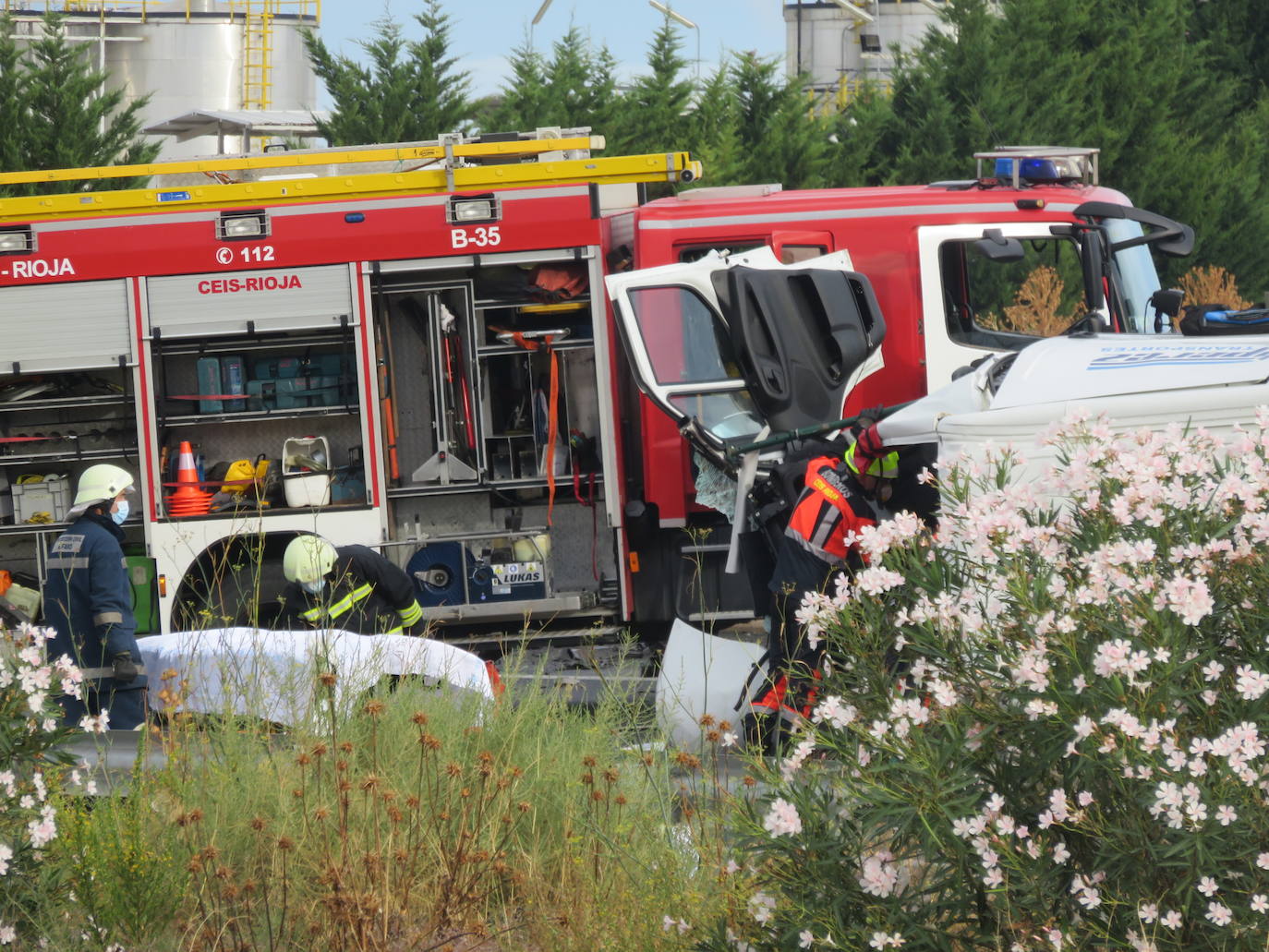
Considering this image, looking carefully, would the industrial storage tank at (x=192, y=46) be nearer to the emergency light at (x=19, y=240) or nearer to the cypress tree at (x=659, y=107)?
the cypress tree at (x=659, y=107)

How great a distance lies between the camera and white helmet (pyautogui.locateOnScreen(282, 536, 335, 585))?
6.56 m

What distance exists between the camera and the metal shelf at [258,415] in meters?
8.45

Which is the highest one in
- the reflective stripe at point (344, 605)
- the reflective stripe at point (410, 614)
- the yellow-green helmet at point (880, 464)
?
the yellow-green helmet at point (880, 464)

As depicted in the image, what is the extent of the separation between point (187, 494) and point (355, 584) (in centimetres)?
199

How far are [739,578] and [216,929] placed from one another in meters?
4.56

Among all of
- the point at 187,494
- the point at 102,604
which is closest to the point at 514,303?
the point at 187,494

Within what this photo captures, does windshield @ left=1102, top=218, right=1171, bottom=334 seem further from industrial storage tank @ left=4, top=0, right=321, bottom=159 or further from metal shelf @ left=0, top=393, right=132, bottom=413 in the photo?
industrial storage tank @ left=4, top=0, right=321, bottom=159

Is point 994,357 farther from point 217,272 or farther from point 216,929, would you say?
point 217,272

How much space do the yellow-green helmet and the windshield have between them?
269 centimetres

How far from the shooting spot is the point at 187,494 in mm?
8383

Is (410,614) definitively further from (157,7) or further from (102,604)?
(157,7)

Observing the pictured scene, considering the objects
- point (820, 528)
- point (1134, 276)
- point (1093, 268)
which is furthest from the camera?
point (1134, 276)

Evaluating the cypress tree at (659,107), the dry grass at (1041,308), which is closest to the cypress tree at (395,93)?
the cypress tree at (659,107)

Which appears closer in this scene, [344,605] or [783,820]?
[783,820]
